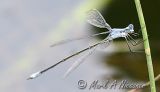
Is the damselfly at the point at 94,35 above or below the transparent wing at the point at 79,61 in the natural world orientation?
above

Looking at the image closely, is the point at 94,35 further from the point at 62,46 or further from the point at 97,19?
the point at 97,19

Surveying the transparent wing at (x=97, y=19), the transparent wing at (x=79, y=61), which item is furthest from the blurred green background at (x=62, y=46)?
the transparent wing at (x=97, y=19)

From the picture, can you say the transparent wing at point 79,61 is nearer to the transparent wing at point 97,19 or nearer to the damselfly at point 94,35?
the damselfly at point 94,35

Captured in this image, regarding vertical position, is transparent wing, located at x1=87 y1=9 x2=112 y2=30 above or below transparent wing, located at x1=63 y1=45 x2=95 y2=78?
above

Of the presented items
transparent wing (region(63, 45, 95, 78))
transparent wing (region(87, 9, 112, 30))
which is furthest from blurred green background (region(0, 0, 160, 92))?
transparent wing (region(87, 9, 112, 30))

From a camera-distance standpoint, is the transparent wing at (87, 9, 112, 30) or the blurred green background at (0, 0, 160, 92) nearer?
the transparent wing at (87, 9, 112, 30)

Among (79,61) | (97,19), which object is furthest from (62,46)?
(97,19)

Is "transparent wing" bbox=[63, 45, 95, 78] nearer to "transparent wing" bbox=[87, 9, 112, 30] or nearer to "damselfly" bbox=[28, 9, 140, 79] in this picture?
"damselfly" bbox=[28, 9, 140, 79]

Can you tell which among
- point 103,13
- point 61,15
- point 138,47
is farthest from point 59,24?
point 138,47

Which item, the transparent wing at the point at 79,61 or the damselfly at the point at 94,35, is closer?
the damselfly at the point at 94,35

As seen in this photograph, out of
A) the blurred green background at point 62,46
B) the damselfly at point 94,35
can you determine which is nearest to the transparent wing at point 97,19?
the damselfly at point 94,35

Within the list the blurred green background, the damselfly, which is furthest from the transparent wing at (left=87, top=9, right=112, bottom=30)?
the blurred green background
